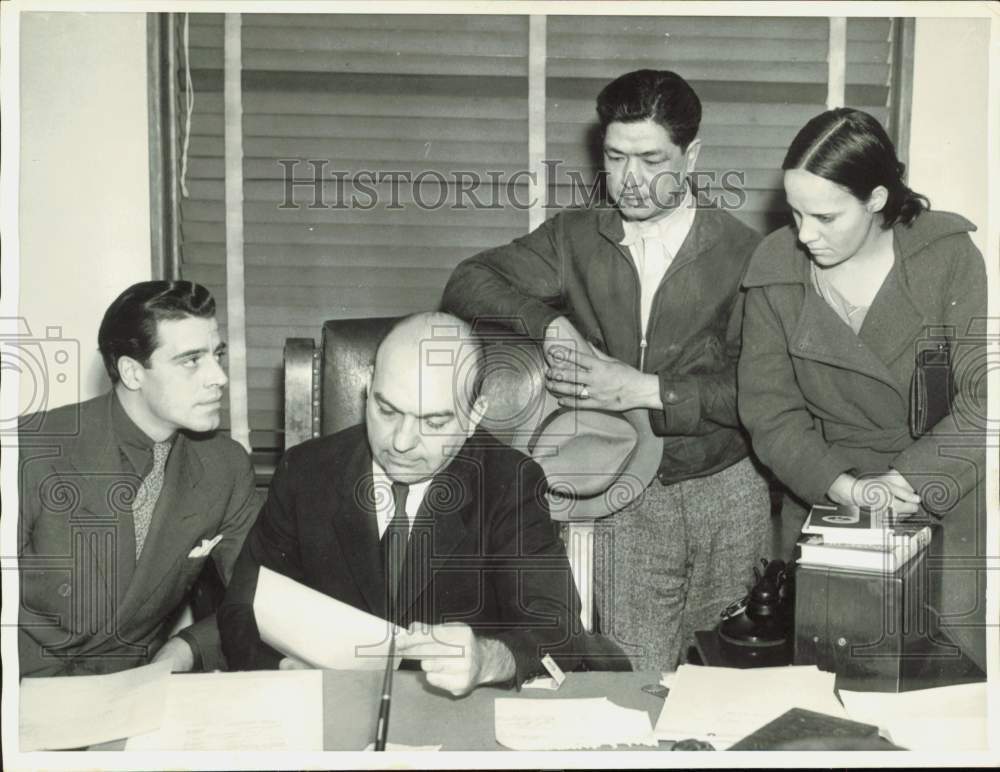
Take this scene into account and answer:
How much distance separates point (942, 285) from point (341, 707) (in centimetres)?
155

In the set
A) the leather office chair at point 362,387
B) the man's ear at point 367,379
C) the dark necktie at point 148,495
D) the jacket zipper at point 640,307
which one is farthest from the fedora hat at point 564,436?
the dark necktie at point 148,495

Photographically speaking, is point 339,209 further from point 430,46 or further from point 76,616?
point 76,616

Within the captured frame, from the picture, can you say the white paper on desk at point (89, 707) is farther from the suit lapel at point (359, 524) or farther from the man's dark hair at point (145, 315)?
the man's dark hair at point (145, 315)

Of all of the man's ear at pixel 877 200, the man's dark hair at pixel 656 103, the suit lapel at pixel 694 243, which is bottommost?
the suit lapel at pixel 694 243

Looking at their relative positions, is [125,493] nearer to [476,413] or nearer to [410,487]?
[410,487]

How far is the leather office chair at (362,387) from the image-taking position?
2.38 meters

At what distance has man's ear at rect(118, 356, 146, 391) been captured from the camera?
2.30m

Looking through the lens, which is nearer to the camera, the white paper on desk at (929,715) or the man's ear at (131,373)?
the white paper on desk at (929,715)

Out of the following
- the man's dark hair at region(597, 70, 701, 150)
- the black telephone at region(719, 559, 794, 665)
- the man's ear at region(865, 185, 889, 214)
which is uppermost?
the man's dark hair at region(597, 70, 701, 150)

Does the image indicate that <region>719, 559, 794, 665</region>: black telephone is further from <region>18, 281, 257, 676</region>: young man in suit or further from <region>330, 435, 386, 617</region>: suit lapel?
<region>18, 281, 257, 676</region>: young man in suit

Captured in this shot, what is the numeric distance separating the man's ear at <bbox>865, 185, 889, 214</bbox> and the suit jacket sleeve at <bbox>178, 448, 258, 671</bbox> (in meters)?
1.52

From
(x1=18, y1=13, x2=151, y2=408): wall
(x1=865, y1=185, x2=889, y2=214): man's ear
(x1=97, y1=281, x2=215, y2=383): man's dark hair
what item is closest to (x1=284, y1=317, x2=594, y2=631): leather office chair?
(x1=97, y1=281, x2=215, y2=383): man's dark hair

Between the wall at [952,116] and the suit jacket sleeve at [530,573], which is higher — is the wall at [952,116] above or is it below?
above

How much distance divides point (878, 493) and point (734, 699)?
1.92 feet
